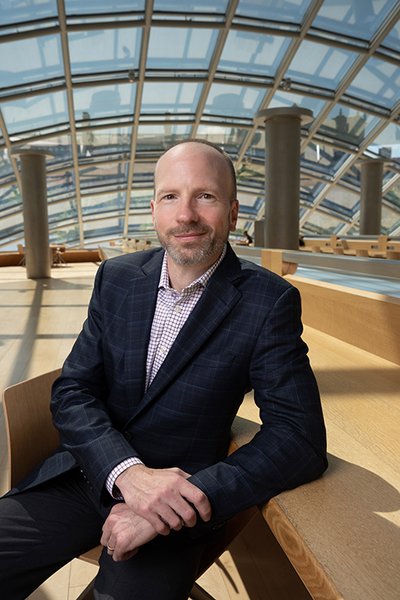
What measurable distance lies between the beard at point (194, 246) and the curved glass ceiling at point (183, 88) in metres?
13.7

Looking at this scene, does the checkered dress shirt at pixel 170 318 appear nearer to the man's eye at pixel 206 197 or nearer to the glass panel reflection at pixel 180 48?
the man's eye at pixel 206 197

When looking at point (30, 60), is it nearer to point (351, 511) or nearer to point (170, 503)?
point (170, 503)

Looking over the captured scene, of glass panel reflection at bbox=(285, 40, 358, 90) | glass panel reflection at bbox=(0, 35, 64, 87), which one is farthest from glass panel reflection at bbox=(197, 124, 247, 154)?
glass panel reflection at bbox=(0, 35, 64, 87)

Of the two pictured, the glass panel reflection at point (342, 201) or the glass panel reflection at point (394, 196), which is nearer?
the glass panel reflection at point (394, 196)

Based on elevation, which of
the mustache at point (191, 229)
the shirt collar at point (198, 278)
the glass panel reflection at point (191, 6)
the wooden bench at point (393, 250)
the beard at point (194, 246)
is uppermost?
the glass panel reflection at point (191, 6)

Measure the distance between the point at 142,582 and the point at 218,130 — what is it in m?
22.1

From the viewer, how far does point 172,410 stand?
1.65 metres

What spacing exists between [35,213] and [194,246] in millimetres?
14550

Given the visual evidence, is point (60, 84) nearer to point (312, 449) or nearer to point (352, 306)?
point (352, 306)

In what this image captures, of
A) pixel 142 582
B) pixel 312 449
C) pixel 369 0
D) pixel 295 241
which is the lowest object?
pixel 142 582

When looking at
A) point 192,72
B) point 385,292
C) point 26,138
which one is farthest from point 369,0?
point 385,292

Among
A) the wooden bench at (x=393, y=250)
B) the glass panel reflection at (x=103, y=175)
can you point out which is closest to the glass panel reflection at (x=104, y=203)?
the glass panel reflection at (x=103, y=175)

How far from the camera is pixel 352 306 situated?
310cm

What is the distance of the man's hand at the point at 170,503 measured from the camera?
1.37m
